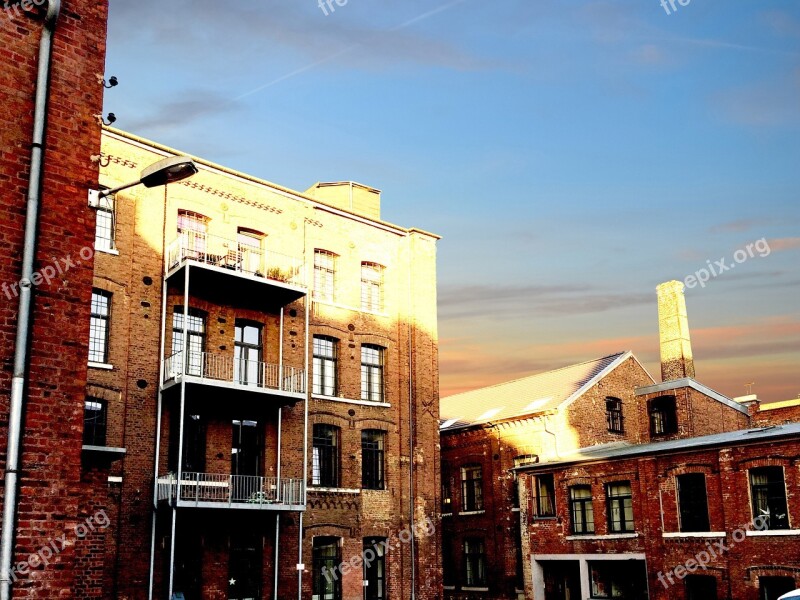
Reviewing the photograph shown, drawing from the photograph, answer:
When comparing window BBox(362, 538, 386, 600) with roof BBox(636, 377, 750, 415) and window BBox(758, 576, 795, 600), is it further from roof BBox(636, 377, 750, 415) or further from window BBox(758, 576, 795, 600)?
roof BBox(636, 377, 750, 415)

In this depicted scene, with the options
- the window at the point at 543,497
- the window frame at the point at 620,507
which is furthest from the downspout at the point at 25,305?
the window at the point at 543,497

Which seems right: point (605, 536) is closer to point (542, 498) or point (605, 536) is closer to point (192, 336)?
point (542, 498)

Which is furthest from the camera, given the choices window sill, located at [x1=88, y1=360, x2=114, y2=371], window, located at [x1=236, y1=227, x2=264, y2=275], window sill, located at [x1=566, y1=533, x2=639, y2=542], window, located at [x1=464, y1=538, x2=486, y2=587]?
window, located at [x1=464, y1=538, x2=486, y2=587]

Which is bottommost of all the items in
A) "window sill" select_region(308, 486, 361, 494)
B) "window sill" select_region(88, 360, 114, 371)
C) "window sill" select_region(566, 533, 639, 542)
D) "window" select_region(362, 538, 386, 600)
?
"window" select_region(362, 538, 386, 600)

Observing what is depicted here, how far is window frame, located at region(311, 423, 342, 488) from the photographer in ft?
85.7

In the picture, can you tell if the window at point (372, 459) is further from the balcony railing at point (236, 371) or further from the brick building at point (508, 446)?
the brick building at point (508, 446)

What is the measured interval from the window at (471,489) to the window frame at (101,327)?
783 inches

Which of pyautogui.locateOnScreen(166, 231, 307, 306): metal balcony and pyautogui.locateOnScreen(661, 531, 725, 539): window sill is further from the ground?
pyautogui.locateOnScreen(166, 231, 307, 306): metal balcony

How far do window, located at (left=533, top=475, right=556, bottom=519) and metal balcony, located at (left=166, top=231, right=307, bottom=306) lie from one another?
12.8 metres

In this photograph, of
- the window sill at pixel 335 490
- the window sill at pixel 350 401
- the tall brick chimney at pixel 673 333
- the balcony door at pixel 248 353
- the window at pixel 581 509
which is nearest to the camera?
the balcony door at pixel 248 353

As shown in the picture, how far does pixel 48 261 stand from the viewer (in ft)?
25.0

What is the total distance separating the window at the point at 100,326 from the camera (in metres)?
22.0

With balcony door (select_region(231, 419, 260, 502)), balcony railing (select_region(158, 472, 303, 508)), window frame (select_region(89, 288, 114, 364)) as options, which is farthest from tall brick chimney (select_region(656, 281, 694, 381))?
window frame (select_region(89, 288, 114, 364))

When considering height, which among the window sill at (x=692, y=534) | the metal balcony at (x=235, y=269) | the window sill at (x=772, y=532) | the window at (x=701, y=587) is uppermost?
the metal balcony at (x=235, y=269)
